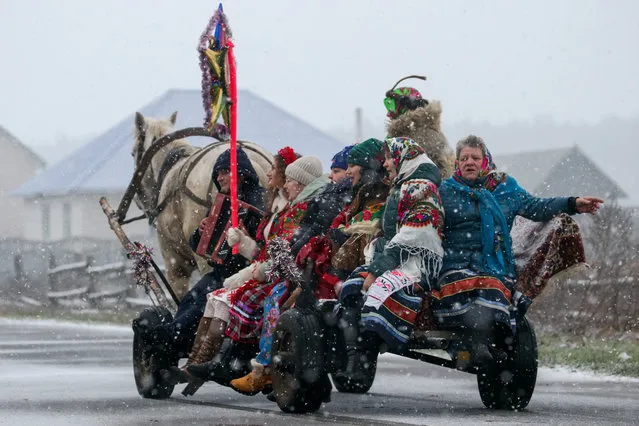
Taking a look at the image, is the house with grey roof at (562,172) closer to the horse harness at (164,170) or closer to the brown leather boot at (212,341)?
the horse harness at (164,170)

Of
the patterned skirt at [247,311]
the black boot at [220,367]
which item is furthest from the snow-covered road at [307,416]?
the patterned skirt at [247,311]

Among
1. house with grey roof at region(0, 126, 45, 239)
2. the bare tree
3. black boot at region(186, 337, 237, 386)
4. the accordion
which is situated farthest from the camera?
house with grey roof at region(0, 126, 45, 239)

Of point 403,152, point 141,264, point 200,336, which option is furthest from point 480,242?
point 141,264

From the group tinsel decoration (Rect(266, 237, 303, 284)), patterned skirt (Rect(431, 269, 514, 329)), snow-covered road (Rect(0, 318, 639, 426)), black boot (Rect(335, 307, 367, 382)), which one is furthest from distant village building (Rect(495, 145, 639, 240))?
black boot (Rect(335, 307, 367, 382))

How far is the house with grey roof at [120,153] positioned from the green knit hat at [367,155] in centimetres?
2343

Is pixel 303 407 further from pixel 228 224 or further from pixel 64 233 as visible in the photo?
pixel 64 233

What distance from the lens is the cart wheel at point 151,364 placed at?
10.3 m

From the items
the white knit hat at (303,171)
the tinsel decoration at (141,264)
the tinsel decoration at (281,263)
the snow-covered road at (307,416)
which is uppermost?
the white knit hat at (303,171)

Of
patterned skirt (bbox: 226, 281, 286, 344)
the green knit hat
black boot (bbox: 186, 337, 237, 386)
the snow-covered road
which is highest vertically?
the green knit hat

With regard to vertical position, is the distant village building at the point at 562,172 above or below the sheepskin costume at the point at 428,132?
above

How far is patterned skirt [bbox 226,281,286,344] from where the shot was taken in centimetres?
958

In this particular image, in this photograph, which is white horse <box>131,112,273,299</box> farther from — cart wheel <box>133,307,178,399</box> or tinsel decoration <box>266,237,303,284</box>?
tinsel decoration <box>266,237,303,284</box>

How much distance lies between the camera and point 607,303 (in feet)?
53.1

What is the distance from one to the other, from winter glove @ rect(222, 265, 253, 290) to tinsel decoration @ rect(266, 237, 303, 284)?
2.19 ft
